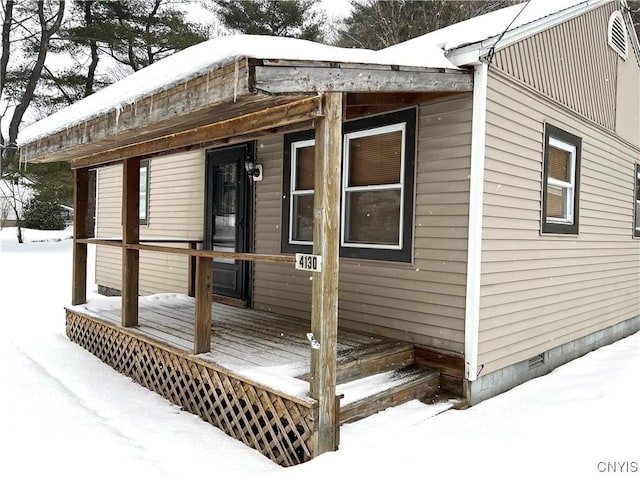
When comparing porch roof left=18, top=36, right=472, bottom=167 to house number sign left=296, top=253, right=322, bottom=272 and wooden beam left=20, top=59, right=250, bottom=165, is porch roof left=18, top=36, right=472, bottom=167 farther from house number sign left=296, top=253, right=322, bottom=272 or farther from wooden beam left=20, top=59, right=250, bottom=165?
house number sign left=296, top=253, right=322, bottom=272

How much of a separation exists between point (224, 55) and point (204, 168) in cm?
462

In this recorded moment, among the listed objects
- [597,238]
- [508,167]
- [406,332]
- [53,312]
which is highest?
[508,167]

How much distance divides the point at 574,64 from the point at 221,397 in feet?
17.0

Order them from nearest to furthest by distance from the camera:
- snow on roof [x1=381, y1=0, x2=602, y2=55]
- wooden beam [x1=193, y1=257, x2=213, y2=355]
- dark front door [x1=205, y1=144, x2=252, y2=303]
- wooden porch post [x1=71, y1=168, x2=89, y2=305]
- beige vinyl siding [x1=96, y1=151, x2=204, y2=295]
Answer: wooden beam [x1=193, y1=257, x2=213, y2=355] < snow on roof [x1=381, y1=0, x2=602, y2=55] < wooden porch post [x1=71, y1=168, x2=89, y2=305] < dark front door [x1=205, y1=144, x2=252, y2=303] < beige vinyl siding [x1=96, y1=151, x2=204, y2=295]

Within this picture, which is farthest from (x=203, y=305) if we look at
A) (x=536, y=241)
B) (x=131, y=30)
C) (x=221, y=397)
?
(x=131, y=30)

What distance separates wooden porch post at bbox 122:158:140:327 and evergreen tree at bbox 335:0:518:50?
14.3 metres

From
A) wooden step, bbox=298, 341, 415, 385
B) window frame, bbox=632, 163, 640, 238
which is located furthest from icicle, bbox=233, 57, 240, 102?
window frame, bbox=632, 163, 640, 238

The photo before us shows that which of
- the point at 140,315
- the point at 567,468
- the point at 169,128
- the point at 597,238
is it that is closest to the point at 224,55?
the point at 169,128

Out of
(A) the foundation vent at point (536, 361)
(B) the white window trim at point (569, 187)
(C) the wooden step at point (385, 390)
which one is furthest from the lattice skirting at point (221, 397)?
(B) the white window trim at point (569, 187)

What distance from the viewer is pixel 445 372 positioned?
166 inches

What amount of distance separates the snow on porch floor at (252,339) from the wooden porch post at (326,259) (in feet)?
0.60

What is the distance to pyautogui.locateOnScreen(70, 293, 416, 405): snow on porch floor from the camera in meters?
3.60

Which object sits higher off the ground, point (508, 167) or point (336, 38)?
point (336, 38)

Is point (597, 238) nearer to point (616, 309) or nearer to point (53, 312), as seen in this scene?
point (616, 309)
